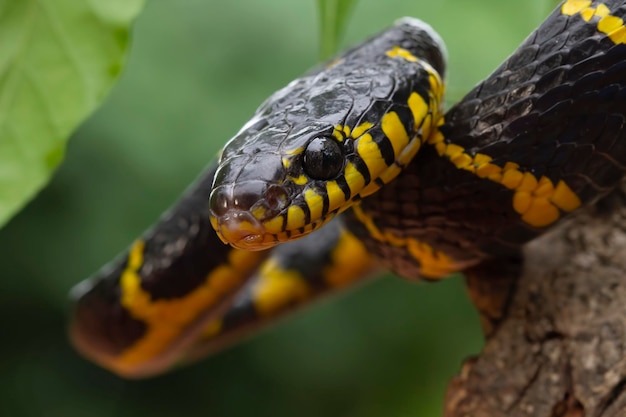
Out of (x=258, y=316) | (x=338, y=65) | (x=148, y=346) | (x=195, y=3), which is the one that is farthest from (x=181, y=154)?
(x=338, y=65)

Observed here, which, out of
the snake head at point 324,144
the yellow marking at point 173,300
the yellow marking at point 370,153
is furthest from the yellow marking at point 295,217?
the yellow marking at point 173,300

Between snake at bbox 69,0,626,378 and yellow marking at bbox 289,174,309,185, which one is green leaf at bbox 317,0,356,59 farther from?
yellow marking at bbox 289,174,309,185

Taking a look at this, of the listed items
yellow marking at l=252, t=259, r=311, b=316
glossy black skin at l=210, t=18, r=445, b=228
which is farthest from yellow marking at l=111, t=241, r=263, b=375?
glossy black skin at l=210, t=18, r=445, b=228

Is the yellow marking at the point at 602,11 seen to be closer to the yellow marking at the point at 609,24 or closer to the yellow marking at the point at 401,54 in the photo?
the yellow marking at the point at 609,24

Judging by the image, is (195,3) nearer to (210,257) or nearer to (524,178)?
(210,257)

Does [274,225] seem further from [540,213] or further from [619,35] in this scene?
[619,35]
